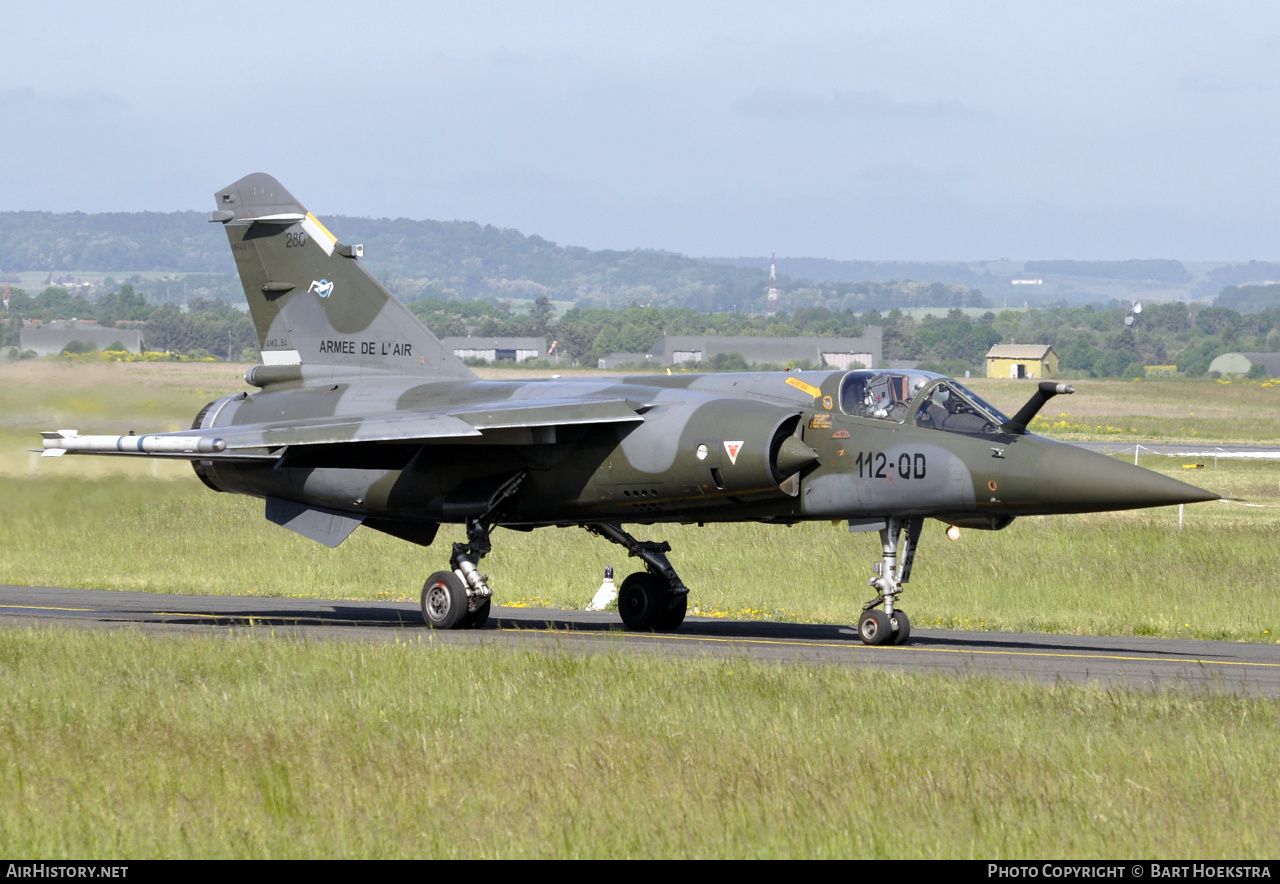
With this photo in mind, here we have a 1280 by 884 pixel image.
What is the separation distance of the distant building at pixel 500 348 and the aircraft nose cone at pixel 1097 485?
368ft

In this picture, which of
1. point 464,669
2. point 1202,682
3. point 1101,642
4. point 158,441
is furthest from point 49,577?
point 1202,682

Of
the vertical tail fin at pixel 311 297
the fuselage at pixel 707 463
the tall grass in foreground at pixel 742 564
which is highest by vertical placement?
the vertical tail fin at pixel 311 297

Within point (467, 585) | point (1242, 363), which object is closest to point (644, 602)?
point (467, 585)

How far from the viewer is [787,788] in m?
8.28

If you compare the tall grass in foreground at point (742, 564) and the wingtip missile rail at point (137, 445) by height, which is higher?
the wingtip missile rail at point (137, 445)

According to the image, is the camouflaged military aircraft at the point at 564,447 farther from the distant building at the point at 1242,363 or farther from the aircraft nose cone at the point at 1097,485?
the distant building at the point at 1242,363

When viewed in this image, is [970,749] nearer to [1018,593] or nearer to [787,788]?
[787,788]

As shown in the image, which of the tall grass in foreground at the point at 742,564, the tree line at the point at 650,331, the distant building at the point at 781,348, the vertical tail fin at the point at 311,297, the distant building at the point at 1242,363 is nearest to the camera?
the vertical tail fin at the point at 311,297

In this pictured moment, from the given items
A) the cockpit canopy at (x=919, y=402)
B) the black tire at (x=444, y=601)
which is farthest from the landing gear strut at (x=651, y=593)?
the cockpit canopy at (x=919, y=402)

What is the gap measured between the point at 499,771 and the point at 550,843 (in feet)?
5.18

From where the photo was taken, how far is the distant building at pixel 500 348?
128 meters

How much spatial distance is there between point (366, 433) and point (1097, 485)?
315 inches

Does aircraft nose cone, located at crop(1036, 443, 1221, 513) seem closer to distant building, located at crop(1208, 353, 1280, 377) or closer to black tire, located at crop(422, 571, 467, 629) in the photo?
black tire, located at crop(422, 571, 467, 629)

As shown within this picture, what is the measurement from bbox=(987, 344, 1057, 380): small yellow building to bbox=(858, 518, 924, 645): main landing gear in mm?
102545
